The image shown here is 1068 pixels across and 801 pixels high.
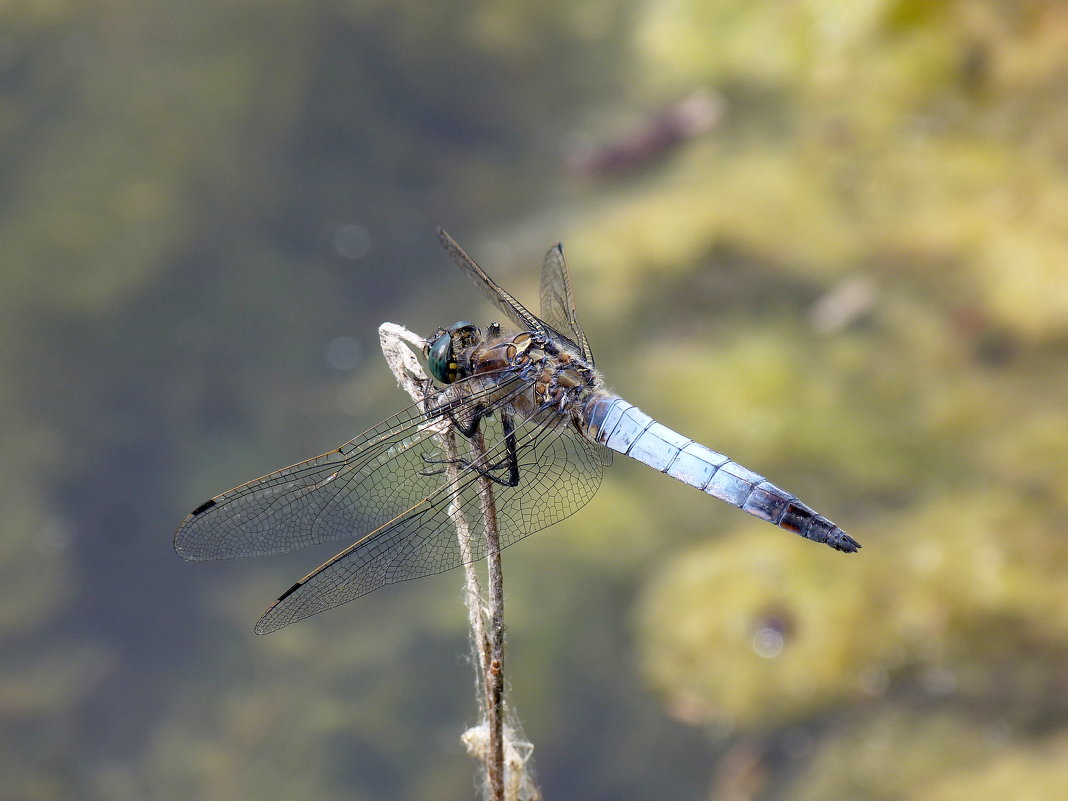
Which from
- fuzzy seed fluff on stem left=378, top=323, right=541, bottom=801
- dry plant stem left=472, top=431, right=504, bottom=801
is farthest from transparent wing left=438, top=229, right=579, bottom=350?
dry plant stem left=472, top=431, right=504, bottom=801

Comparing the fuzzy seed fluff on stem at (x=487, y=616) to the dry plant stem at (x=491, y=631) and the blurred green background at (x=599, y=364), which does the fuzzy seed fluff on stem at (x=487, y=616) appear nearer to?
the dry plant stem at (x=491, y=631)

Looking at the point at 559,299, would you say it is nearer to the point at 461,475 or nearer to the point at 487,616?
the point at 461,475

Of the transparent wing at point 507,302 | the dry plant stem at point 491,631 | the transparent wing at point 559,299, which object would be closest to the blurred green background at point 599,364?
the transparent wing at point 559,299

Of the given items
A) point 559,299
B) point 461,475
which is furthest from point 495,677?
point 559,299

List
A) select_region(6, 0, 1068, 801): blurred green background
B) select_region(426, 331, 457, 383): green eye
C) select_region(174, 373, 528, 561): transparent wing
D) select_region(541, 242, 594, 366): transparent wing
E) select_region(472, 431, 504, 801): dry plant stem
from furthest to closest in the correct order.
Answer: select_region(6, 0, 1068, 801): blurred green background
select_region(541, 242, 594, 366): transparent wing
select_region(426, 331, 457, 383): green eye
select_region(174, 373, 528, 561): transparent wing
select_region(472, 431, 504, 801): dry plant stem

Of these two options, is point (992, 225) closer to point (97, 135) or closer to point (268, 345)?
point (268, 345)

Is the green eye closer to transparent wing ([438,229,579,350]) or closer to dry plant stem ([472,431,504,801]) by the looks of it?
transparent wing ([438,229,579,350])
